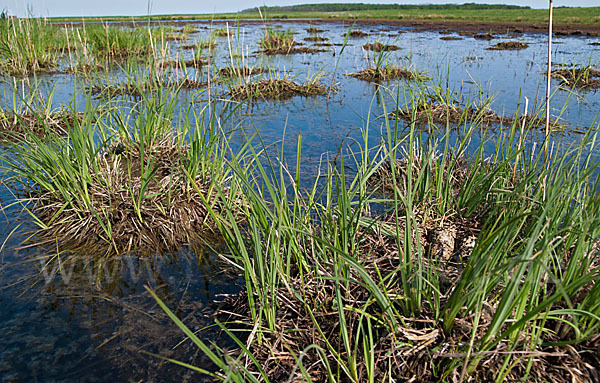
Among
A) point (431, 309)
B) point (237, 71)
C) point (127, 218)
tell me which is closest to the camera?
point (431, 309)

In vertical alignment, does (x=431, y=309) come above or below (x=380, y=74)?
below

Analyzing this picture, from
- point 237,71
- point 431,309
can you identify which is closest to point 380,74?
point 237,71

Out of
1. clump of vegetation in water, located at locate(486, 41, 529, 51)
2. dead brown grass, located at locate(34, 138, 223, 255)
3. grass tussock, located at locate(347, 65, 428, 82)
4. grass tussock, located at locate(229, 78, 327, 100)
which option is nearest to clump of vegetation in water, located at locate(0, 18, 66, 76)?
grass tussock, located at locate(229, 78, 327, 100)

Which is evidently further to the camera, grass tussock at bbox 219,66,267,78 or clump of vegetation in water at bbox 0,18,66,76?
clump of vegetation in water at bbox 0,18,66,76

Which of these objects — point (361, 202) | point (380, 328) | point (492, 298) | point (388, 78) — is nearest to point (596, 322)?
point (492, 298)

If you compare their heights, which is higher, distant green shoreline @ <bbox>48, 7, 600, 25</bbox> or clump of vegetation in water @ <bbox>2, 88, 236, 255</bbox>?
distant green shoreline @ <bbox>48, 7, 600, 25</bbox>

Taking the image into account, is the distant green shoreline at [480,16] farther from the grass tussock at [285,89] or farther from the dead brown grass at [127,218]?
the dead brown grass at [127,218]

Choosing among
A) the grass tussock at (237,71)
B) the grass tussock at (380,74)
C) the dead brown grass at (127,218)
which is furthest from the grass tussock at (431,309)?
the grass tussock at (380,74)

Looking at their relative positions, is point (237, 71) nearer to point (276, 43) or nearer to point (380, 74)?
point (380, 74)

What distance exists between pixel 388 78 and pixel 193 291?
281 inches

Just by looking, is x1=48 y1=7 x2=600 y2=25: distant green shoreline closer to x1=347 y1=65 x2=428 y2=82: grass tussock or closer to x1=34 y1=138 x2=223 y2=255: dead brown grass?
x1=347 y1=65 x2=428 y2=82: grass tussock

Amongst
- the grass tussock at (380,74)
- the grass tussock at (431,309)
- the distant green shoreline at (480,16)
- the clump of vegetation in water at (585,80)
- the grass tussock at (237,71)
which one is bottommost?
the grass tussock at (431,309)

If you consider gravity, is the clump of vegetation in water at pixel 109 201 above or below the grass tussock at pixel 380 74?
below

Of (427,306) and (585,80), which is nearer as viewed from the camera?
(427,306)
